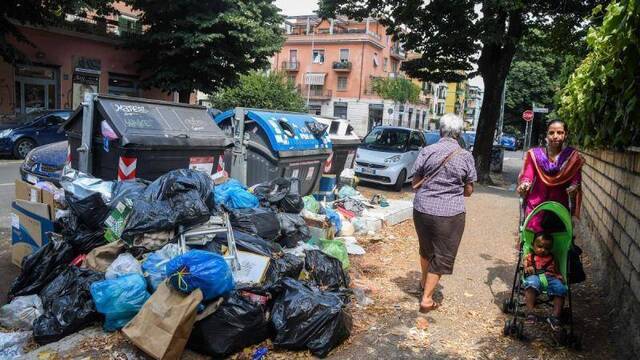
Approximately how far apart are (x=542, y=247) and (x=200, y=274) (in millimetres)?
2741

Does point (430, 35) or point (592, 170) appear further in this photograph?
point (430, 35)

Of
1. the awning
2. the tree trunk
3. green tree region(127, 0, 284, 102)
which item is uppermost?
the awning

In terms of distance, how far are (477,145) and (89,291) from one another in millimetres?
13423

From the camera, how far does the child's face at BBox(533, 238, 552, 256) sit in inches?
159

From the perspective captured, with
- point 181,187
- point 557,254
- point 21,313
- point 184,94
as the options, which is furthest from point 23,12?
point 557,254

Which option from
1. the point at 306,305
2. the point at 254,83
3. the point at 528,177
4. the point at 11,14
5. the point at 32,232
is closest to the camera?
the point at 306,305

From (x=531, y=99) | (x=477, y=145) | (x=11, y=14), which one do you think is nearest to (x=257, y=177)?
(x=477, y=145)

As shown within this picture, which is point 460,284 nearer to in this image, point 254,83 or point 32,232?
point 32,232

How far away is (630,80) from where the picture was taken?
378 cm

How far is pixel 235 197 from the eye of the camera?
18.0 ft

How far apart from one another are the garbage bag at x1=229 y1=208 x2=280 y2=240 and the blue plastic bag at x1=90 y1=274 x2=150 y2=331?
1.39 metres

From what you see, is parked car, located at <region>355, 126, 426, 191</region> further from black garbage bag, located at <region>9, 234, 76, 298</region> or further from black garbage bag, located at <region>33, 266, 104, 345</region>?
black garbage bag, located at <region>33, 266, 104, 345</region>

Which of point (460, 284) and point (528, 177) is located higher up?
point (528, 177)

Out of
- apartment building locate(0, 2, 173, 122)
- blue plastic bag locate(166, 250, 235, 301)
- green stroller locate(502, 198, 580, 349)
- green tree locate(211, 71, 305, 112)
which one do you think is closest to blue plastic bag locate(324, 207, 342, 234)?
green stroller locate(502, 198, 580, 349)
